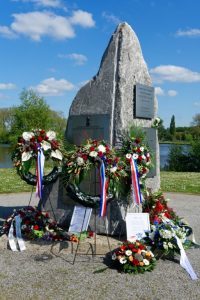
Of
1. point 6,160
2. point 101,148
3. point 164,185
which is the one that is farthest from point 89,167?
point 6,160

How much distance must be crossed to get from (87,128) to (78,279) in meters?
2.98

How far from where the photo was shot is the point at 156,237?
18.6 feet

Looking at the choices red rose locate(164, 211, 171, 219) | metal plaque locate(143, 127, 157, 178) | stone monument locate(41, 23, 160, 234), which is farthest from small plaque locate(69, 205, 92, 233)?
metal plaque locate(143, 127, 157, 178)

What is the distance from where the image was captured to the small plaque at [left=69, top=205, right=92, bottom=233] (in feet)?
20.4

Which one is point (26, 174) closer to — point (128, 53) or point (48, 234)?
point (48, 234)

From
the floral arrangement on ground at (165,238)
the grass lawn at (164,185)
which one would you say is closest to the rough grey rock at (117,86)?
the floral arrangement on ground at (165,238)

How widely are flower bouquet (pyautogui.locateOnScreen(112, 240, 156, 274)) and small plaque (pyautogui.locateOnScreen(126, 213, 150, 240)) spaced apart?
2.18ft

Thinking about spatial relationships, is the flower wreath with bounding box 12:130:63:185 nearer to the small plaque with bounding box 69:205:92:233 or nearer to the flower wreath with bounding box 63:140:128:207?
the flower wreath with bounding box 63:140:128:207

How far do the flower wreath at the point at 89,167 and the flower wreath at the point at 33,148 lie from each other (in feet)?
1.19

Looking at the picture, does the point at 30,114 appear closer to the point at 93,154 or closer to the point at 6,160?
the point at 6,160

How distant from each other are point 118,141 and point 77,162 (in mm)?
1387

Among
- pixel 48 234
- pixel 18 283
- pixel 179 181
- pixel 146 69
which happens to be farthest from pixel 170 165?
pixel 18 283

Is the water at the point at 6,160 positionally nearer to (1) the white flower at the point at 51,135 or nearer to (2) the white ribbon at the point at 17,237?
(2) the white ribbon at the point at 17,237

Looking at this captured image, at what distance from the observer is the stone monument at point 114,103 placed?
21.7 feet
